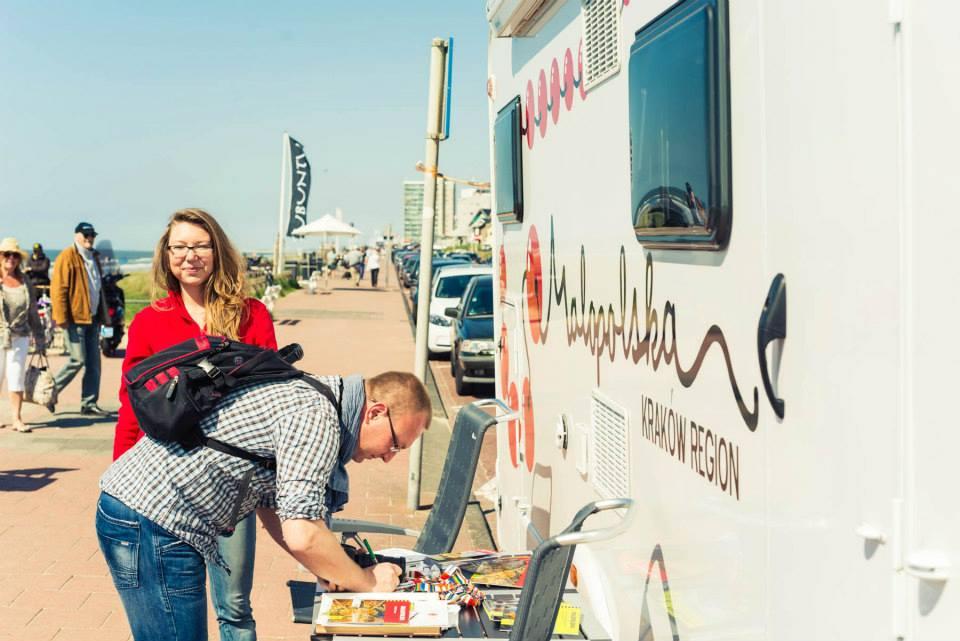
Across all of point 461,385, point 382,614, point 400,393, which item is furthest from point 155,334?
point 461,385

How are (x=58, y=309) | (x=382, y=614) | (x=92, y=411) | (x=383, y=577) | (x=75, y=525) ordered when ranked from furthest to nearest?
(x=92, y=411) < (x=58, y=309) < (x=75, y=525) < (x=383, y=577) < (x=382, y=614)

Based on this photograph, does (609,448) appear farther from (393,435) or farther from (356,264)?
(356,264)

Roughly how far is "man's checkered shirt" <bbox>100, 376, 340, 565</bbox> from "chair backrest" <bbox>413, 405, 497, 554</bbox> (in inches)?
67.1

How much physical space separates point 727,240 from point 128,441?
2.38 meters

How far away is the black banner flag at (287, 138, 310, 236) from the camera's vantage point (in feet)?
113

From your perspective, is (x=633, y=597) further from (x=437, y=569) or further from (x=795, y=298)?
(x=795, y=298)

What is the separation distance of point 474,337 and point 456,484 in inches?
362

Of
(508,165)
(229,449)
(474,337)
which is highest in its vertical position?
(508,165)

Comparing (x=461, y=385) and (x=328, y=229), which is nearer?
(x=461, y=385)

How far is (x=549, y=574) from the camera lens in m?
2.88

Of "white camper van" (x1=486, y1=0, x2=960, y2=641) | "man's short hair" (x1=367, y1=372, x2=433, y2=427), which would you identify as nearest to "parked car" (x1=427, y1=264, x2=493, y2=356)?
"white camper van" (x1=486, y1=0, x2=960, y2=641)

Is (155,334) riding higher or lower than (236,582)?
higher

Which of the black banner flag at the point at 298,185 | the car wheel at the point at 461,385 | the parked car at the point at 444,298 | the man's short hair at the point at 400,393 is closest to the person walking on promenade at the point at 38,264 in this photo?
the parked car at the point at 444,298

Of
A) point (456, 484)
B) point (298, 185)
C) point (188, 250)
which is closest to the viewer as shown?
point (188, 250)
